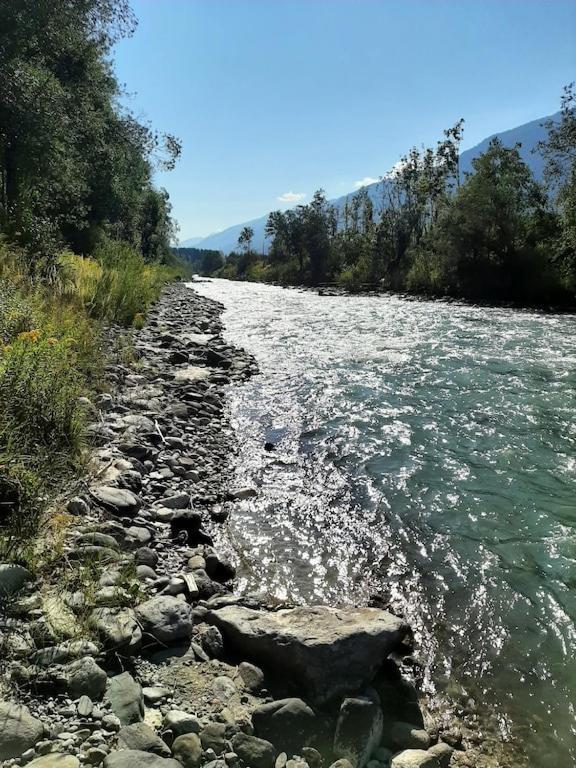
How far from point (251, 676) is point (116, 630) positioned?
98cm

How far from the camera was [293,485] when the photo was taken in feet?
23.9

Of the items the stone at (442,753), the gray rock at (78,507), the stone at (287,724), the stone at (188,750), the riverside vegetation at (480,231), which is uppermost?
the riverside vegetation at (480,231)

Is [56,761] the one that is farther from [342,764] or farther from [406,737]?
[406,737]

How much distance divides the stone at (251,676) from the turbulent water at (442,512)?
4.32 feet

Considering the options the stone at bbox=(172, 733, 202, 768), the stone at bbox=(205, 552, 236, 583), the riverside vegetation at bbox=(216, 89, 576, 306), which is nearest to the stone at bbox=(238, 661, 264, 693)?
the stone at bbox=(172, 733, 202, 768)

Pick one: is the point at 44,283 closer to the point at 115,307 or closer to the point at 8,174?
the point at 115,307

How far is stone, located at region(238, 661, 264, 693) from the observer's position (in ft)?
11.4

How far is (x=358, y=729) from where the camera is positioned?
10.4ft

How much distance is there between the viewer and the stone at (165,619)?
3615mm

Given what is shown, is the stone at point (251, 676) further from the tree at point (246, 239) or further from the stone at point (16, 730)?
the tree at point (246, 239)

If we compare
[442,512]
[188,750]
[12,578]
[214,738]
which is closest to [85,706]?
[188,750]

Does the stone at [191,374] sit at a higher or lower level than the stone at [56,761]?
higher

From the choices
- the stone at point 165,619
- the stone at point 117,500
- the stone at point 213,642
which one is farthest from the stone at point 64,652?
the stone at point 117,500

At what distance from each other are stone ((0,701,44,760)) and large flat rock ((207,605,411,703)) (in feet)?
5.19
